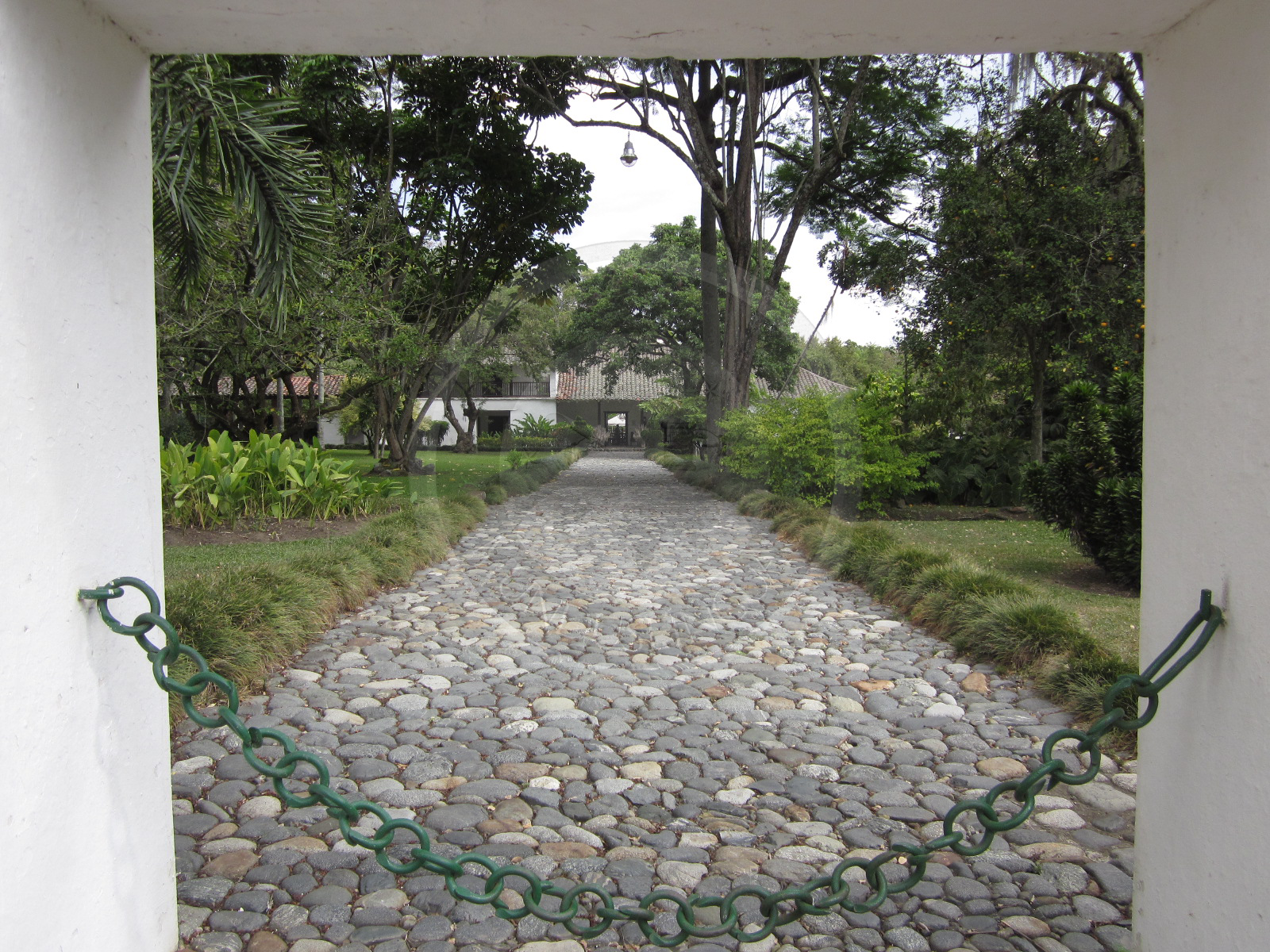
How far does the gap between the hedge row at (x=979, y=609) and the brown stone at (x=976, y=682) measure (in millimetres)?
178

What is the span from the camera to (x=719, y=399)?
14.4m

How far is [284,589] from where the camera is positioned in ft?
17.8

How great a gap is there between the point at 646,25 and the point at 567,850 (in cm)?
242

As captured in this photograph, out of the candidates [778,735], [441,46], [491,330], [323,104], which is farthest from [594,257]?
[441,46]

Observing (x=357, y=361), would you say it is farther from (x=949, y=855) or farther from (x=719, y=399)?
(x=949, y=855)

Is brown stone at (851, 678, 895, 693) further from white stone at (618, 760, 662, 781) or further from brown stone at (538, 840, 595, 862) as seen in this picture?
brown stone at (538, 840, 595, 862)

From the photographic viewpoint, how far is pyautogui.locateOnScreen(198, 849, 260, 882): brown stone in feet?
8.89

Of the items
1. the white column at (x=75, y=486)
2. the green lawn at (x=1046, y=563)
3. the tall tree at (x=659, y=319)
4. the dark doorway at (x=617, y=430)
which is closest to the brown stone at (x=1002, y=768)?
the green lawn at (x=1046, y=563)

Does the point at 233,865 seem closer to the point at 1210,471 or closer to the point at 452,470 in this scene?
the point at 1210,471

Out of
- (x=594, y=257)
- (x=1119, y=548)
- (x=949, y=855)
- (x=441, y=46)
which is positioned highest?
(x=594, y=257)

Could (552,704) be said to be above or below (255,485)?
below

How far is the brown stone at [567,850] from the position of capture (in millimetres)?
2865

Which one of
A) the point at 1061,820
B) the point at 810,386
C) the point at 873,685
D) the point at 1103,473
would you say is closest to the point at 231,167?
the point at 873,685

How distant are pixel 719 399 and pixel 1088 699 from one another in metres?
10.6
